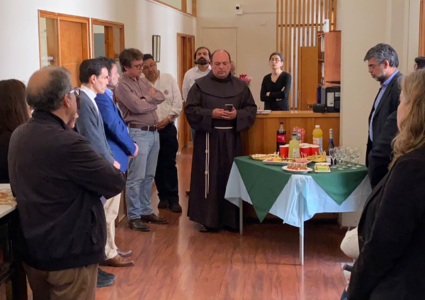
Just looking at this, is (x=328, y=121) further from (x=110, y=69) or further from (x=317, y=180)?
(x=110, y=69)

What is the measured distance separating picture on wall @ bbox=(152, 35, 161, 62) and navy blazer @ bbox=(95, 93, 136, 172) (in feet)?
12.4

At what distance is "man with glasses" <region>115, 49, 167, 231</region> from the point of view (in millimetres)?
4914

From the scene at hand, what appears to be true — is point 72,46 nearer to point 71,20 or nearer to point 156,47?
point 71,20

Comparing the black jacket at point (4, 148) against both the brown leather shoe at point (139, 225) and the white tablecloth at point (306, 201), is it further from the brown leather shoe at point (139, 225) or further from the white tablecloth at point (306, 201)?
the brown leather shoe at point (139, 225)


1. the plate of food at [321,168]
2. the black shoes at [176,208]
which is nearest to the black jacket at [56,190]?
the plate of food at [321,168]

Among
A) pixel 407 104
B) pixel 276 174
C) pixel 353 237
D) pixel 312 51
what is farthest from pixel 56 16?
pixel 312 51

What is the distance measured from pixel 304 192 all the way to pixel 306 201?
7 cm

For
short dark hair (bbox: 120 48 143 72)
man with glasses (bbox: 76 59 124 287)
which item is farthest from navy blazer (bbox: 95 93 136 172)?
short dark hair (bbox: 120 48 143 72)

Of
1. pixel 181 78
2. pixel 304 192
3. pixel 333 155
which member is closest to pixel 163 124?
pixel 333 155

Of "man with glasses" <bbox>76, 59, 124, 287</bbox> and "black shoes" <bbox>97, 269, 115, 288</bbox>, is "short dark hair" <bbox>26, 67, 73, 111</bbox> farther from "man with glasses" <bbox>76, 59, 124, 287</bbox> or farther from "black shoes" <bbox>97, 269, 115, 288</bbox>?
"black shoes" <bbox>97, 269, 115, 288</bbox>

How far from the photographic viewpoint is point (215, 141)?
4945 mm

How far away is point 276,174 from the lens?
4223mm

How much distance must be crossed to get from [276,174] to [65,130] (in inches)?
87.6

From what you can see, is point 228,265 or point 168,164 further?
point 168,164
